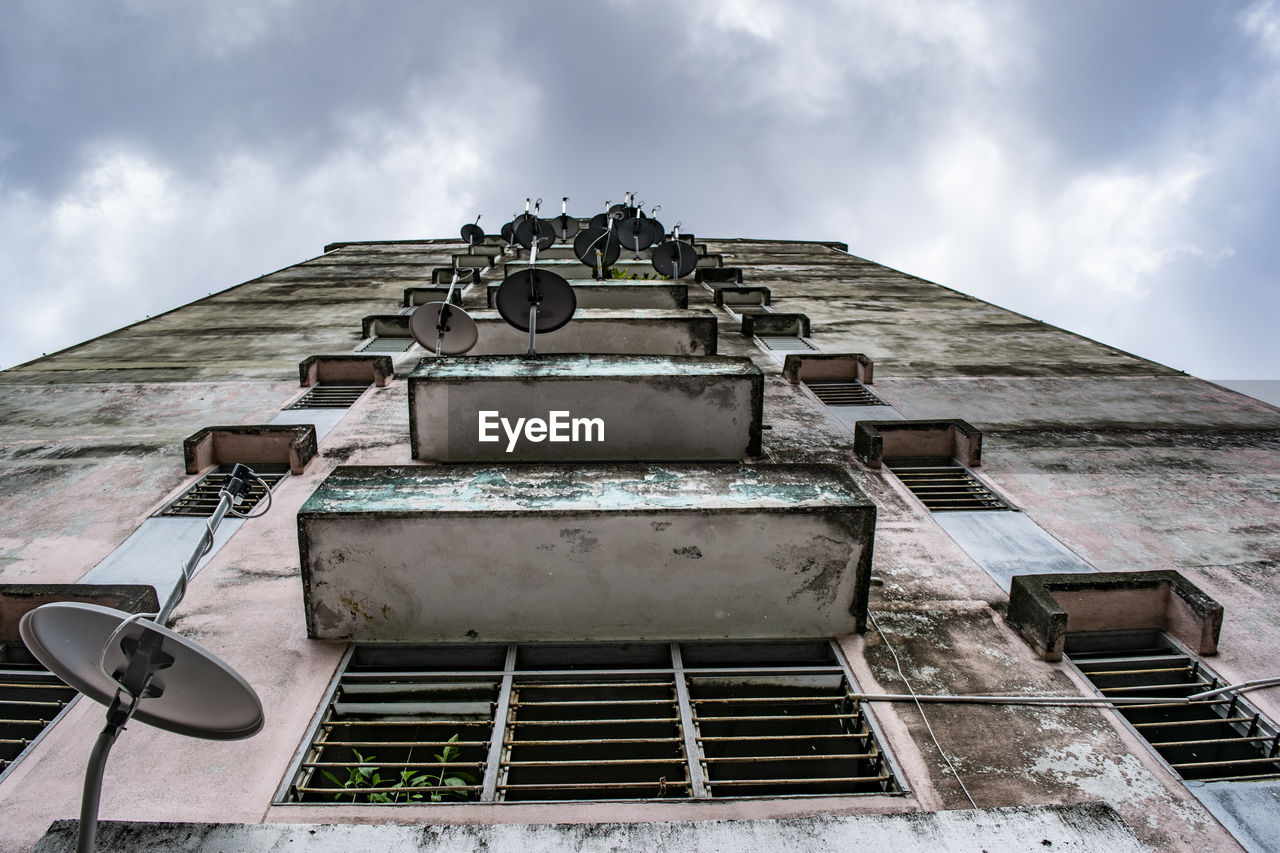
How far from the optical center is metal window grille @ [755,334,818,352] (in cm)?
1401

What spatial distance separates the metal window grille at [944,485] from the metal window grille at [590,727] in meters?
3.35

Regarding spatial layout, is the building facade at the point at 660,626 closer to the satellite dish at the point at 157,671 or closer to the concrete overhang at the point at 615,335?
the satellite dish at the point at 157,671

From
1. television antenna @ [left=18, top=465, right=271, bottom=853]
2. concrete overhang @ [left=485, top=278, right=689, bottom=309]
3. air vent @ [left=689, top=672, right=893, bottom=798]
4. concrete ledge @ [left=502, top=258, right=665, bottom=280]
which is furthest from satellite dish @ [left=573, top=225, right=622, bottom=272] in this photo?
television antenna @ [left=18, top=465, right=271, bottom=853]

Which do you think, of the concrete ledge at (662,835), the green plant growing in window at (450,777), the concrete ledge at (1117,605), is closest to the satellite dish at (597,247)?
the concrete ledge at (1117,605)

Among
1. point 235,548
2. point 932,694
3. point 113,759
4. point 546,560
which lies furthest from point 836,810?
point 235,548

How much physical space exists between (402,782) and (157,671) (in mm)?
2063

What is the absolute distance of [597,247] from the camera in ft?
53.7

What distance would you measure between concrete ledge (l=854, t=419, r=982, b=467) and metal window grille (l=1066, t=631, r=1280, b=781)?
10.8 ft

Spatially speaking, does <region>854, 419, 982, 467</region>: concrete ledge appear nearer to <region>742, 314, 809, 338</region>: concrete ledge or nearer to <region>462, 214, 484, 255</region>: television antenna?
<region>742, 314, 809, 338</region>: concrete ledge

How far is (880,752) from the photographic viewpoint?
177 inches

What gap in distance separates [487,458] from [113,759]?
4.17 m

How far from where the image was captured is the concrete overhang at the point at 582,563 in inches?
202

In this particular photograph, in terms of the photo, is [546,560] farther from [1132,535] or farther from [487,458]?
[1132,535]

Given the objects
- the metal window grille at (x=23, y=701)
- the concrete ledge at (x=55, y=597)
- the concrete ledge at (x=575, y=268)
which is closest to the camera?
the metal window grille at (x=23, y=701)
